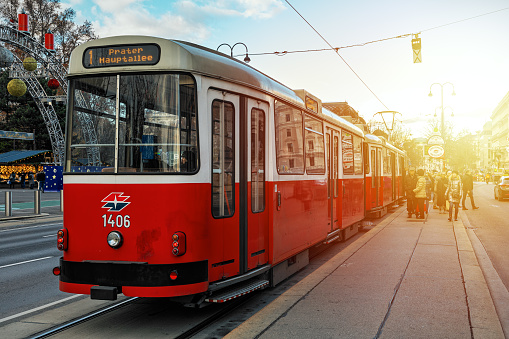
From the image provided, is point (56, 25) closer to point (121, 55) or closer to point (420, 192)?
point (420, 192)

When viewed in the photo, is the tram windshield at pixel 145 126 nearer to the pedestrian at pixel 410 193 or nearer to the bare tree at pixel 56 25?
the pedestrian at pixel 410 193

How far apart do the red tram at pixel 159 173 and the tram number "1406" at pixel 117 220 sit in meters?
0.01

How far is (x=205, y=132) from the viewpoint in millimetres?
5703

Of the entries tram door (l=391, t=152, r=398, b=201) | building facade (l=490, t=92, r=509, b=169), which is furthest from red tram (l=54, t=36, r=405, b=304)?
building facade (l=490, t=92, r=509, b=169)

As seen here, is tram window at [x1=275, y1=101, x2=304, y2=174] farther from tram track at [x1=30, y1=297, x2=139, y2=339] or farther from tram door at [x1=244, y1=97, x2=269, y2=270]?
tram track at [x1=30, y1=297, x2=139, y2=339]

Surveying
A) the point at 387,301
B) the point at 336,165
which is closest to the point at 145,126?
the point at 387,301

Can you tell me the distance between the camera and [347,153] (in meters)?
12.8

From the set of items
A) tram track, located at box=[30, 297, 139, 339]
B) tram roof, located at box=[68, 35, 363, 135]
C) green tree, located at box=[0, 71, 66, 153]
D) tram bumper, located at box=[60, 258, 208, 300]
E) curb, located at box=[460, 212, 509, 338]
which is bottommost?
curb, located at box=[460, 212, 509, 338]

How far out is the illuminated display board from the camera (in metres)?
5.62

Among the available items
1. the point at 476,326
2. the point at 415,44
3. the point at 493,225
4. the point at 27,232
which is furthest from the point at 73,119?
the point at 493,225

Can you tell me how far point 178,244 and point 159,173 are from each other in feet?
2.61

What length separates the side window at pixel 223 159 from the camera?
232 inches

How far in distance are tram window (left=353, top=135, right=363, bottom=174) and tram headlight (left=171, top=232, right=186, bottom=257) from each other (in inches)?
355

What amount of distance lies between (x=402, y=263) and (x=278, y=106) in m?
4.13
